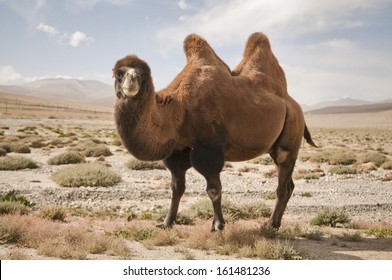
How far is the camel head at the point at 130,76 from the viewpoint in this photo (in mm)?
5840

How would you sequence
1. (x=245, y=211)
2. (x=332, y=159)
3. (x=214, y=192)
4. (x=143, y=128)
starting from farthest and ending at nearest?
1. (x=332, y=159)
2. (x=245, y=211)
3. (x=214, y=192)
4. (x=143, y=128)

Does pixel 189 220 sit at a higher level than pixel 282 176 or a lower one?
lower

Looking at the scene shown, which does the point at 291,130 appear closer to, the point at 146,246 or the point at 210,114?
the point at 210,114

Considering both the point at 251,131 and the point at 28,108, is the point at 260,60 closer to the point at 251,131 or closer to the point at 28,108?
the point at 251,131

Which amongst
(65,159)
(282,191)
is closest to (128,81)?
(282,191)

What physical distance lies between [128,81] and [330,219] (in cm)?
615

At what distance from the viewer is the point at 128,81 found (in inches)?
229

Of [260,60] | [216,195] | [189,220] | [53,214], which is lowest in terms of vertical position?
[189,220]

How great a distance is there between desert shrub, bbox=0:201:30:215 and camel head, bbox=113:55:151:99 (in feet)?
13.8

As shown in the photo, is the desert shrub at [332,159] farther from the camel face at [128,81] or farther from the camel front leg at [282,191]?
the camel face at [128,81]

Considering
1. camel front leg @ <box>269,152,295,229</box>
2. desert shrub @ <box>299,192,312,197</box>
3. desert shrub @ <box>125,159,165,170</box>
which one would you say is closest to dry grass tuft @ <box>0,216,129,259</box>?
camel front leg @ <box>269,152,295,229</box>

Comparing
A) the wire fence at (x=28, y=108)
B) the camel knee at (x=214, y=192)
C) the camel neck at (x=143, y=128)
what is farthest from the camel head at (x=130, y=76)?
the wire fence at (x=28, y=108)
